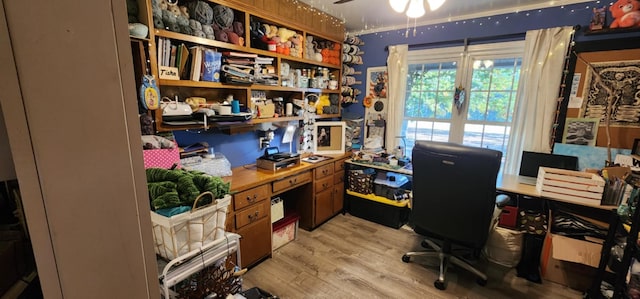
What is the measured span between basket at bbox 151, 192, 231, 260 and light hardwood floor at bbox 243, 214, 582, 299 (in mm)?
1119

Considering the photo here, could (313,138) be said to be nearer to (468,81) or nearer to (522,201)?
(468,81)

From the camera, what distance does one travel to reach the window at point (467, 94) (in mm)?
2721

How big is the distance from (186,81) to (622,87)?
343 cm

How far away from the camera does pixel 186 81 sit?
1880 millimetres

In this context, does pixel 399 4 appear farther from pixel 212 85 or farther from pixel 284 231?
pixel 284 231

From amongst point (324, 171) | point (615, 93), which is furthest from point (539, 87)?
point (324, 171)

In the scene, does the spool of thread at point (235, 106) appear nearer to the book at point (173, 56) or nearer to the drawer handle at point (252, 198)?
the book at point (173, 56)

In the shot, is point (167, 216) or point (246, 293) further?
point (246, 293)

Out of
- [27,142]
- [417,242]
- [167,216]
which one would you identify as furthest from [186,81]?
[417,242]

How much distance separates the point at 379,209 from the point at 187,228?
235cm

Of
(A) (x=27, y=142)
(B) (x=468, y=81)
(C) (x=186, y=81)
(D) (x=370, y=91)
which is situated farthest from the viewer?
(D) (x=370, y=91)

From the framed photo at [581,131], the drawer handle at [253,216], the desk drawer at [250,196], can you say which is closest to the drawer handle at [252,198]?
Result: the desk drawer at [250,196]

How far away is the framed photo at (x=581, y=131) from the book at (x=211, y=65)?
3056mm

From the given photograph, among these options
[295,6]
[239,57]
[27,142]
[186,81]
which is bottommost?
[27,142]
